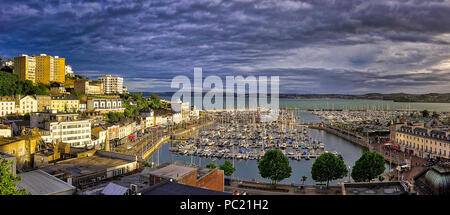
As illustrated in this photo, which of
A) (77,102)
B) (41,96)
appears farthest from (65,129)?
(77,102)

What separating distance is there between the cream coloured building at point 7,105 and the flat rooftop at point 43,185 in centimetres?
2713

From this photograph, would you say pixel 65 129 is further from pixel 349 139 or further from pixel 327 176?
pixel 349 139

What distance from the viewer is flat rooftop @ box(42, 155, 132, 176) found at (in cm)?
1312

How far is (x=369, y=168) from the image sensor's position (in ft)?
60.9

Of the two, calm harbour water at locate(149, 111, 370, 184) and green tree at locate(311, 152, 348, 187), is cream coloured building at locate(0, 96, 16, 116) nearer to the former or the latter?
calm harbour water at locate(149, 111, 370, 184)

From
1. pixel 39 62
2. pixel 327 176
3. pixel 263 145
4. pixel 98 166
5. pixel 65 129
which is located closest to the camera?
pixel 98 166

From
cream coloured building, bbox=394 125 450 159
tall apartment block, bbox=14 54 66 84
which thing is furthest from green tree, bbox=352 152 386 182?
tall apartment block, bbox=14 54 66 84

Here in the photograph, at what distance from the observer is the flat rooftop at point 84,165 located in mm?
13117

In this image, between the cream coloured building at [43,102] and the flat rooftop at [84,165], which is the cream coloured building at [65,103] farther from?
the flat rooftop at [84,165]

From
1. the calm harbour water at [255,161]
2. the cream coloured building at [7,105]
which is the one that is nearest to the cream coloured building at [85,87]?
the cream coloured building at [7,105]

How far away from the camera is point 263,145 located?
35.6 m

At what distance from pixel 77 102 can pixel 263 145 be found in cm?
2699
